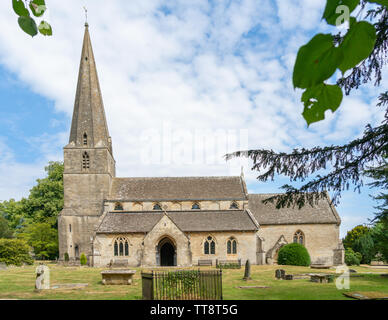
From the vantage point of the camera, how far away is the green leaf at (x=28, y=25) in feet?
4.80

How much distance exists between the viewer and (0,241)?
2886cm

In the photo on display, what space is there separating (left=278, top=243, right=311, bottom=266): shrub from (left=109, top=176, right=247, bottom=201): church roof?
7.87m

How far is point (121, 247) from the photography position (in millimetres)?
28672

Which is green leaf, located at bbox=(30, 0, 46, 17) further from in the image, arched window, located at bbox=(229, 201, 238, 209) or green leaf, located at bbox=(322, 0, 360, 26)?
arched window, located at bbox=(229, 201, 238, 209)

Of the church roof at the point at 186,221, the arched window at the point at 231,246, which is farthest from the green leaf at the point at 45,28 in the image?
the arched window at the point at 231,246

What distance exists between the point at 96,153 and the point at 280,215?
67.4 ft

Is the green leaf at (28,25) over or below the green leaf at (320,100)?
over

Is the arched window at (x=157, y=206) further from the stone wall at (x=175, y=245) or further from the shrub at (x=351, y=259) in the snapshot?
the shrub at (x=351, y=259)

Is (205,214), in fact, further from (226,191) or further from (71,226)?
(71,226)

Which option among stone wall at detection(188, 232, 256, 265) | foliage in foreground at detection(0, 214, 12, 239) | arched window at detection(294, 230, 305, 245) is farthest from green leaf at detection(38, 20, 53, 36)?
foliage in foreground at detection(0, 214, 12, 239)

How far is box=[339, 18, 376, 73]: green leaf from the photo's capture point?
0.82 metres

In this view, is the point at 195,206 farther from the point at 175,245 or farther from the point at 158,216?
the point at 175,245

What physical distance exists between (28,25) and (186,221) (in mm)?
30263

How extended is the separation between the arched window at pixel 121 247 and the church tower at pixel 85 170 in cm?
475
